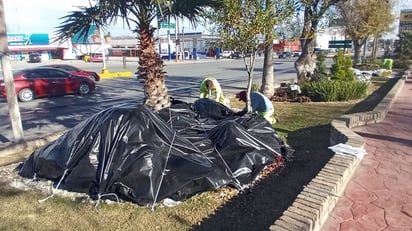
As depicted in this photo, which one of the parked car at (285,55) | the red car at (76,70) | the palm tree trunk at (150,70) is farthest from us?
the parked car at (285,55)

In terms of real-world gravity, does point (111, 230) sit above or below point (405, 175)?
below

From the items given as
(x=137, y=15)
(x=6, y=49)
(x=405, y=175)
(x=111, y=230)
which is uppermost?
(x=137, y=15)

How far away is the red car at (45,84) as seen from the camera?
1350 cm

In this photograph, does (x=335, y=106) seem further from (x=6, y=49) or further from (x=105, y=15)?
(x=6, y=49)

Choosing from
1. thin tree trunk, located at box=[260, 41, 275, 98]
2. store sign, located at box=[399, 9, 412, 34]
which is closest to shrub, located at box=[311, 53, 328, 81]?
thin tree trunk, located at box=[260, 41, 275, 98]

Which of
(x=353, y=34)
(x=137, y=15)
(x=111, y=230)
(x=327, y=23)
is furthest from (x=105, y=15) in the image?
(x=353, y=34)

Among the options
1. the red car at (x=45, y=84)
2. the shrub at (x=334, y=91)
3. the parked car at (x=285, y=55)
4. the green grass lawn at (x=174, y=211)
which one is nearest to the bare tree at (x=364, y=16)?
the shrub at (x=334, y=91)

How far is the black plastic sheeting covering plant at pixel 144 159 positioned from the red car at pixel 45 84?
9482mm

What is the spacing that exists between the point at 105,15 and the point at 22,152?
319 centimetres

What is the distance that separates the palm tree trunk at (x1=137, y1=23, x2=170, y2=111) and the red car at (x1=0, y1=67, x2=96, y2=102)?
28.9 ft

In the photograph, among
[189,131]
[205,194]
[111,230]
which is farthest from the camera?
[189,131]

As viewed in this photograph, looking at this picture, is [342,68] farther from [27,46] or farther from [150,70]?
[27,46]

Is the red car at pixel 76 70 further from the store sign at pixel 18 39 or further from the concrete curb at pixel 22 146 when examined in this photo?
the store sign at pixel 18 39

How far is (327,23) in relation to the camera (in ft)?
34.2
